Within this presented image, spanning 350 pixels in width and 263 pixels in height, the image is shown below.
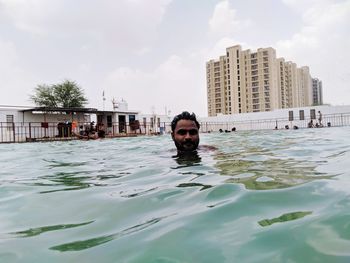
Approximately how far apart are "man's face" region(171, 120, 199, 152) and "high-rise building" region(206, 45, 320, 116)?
6981 centimetres

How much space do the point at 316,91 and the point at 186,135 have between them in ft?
340

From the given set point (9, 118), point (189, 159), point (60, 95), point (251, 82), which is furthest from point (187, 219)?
point (251, 82)

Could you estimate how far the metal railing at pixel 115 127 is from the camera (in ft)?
72.6

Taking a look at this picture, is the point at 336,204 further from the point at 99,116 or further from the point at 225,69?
the point at 225,69

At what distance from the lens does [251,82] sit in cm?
7512

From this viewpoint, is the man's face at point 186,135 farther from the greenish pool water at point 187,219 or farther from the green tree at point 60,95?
the green tree at point 60,95

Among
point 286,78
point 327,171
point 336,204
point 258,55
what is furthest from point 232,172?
point 286,78

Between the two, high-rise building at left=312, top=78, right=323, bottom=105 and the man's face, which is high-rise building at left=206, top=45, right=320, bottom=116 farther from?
the man's face

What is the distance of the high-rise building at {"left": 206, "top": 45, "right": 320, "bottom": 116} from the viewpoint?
72.5 meters

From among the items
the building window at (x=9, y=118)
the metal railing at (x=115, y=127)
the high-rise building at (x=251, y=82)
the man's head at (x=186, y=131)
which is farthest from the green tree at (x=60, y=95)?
the high-rise building at (x=251, y=82)

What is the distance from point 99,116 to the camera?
29953 mm

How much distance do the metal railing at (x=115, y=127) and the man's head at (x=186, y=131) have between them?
15.8 m

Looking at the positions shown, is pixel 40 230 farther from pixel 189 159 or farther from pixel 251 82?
pixel 251 82

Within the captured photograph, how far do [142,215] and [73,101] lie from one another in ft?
110
